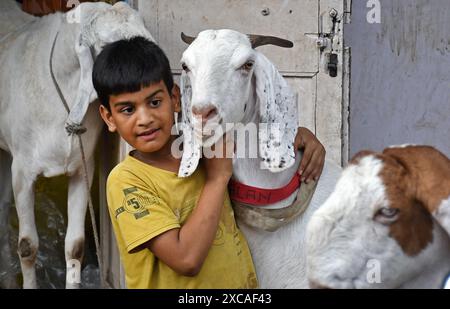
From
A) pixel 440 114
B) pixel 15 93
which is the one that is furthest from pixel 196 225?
pixel 440 114

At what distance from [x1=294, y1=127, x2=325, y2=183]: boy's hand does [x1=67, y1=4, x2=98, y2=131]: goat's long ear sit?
165 centimetres

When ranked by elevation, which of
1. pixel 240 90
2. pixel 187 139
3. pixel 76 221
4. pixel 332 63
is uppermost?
pixel 240 90

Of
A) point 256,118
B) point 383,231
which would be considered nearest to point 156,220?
point 256,118

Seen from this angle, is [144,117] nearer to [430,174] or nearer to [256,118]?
[256,118]

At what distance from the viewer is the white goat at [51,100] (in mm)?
3863

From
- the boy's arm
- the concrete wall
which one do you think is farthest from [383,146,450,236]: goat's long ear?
the concrete wall

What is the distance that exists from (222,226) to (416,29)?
9.69ft

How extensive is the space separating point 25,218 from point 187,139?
8.09 ft

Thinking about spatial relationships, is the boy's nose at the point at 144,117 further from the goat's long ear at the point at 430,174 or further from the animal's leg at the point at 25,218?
the animal's leg at the point at 25,218

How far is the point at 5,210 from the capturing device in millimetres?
4957

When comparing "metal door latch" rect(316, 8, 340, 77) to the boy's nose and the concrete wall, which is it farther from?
the boy's nose

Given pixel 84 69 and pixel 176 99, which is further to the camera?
pixel 84 69

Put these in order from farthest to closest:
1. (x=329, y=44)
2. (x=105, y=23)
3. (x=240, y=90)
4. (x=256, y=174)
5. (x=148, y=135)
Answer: (x=329, y=44), (x=105, y=23), (x=256, y=174), (x=240, y=90), (x=148, y=135)
